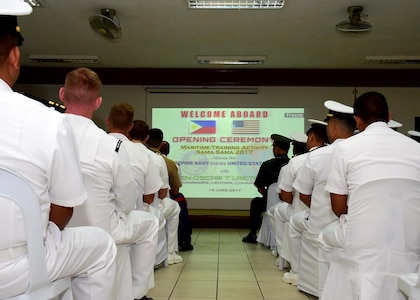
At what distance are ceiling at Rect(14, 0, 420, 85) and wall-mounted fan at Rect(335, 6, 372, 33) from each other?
0.09 m

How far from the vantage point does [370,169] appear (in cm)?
203

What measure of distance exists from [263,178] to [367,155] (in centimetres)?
364

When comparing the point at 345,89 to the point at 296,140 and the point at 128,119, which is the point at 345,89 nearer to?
the point at 296,140

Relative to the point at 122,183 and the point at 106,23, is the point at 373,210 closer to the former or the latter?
the point at 122,183

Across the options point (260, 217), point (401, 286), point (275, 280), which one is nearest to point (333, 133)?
point (401, 286)

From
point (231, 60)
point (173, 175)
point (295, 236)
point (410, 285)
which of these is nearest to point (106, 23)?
point (173, 175)

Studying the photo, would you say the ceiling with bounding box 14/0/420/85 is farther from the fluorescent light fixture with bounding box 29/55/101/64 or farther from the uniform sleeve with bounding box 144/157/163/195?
the uniform sleeve with bounding box 144/157/163/195

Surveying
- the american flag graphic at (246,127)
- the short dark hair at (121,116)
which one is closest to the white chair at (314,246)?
the short dark hair at (121,116)

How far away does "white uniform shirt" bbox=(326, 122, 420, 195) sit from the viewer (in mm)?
2002

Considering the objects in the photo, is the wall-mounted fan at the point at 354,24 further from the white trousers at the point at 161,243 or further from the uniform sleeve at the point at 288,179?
the white trousers at the point at 161,243

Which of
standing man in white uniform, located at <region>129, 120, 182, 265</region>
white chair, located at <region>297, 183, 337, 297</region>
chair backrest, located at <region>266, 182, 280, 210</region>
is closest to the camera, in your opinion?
white chair, located at <region>297, 183, 337, 297</region>

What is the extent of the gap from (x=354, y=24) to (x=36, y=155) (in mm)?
4185

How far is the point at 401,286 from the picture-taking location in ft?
5.82

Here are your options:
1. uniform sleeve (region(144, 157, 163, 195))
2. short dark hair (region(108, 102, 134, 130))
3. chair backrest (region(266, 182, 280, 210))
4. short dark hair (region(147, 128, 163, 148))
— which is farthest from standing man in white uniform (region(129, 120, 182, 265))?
chair backrest (region(266, 182, 280, 210))
